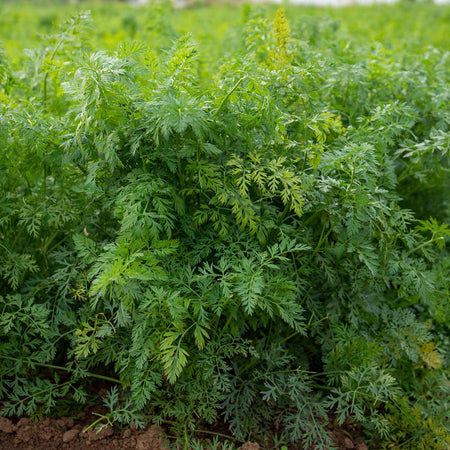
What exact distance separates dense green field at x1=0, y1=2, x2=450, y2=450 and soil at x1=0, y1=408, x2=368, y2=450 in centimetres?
8

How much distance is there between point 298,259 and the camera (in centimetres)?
269

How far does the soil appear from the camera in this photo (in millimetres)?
2557

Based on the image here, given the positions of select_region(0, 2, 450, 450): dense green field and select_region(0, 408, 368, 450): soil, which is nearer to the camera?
select_region(0, 2, 450, 450): dense green field

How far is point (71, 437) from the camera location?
8.51ft

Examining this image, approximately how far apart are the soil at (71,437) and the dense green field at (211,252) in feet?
0.25

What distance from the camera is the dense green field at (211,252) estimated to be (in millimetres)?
2342

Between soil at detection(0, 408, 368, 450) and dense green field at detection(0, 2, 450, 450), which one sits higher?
dense green field at detection(0, 2, 450, 450)

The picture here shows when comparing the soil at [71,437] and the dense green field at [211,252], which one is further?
the soil at [71,437]

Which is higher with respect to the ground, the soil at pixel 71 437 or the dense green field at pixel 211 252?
the dense green field at pixel 211 252

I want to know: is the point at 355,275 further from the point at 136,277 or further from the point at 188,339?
the point at 136,277

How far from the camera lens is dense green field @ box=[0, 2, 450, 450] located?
7.68 ft

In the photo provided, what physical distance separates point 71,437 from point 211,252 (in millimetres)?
1205

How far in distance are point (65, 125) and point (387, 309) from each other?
2.14m

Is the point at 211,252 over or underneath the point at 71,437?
over
